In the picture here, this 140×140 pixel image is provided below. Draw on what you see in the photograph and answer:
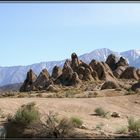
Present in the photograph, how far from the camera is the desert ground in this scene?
21.8m

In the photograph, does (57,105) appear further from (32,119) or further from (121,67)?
(121,67)

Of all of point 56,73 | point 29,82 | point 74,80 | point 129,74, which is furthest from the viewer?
point 29,82

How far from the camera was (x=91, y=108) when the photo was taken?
29.9 m

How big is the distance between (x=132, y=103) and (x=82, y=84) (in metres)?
39.0

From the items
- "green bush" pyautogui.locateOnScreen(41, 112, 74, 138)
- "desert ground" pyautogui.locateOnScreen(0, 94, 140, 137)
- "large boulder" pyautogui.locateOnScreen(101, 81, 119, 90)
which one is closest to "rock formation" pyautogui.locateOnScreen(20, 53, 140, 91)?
"large boulder" pyautogui.locateOnScreen(101, 81, 119, 90)

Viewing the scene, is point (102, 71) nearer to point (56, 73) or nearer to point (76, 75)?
point (76, 75)

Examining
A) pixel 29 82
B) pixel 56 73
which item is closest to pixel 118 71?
pixel 56 73

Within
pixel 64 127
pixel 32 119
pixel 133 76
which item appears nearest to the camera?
pixel 64 127

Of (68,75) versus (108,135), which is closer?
(108,135)

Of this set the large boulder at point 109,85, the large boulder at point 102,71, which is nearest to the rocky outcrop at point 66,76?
the large boulder at point 102,71

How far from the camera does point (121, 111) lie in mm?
30797

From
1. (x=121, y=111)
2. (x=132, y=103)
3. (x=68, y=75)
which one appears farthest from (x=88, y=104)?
(x=68, y=75)

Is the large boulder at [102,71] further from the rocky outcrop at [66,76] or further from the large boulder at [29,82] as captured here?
the large boulder at [29,82]

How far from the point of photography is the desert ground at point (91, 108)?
71.4 feet
